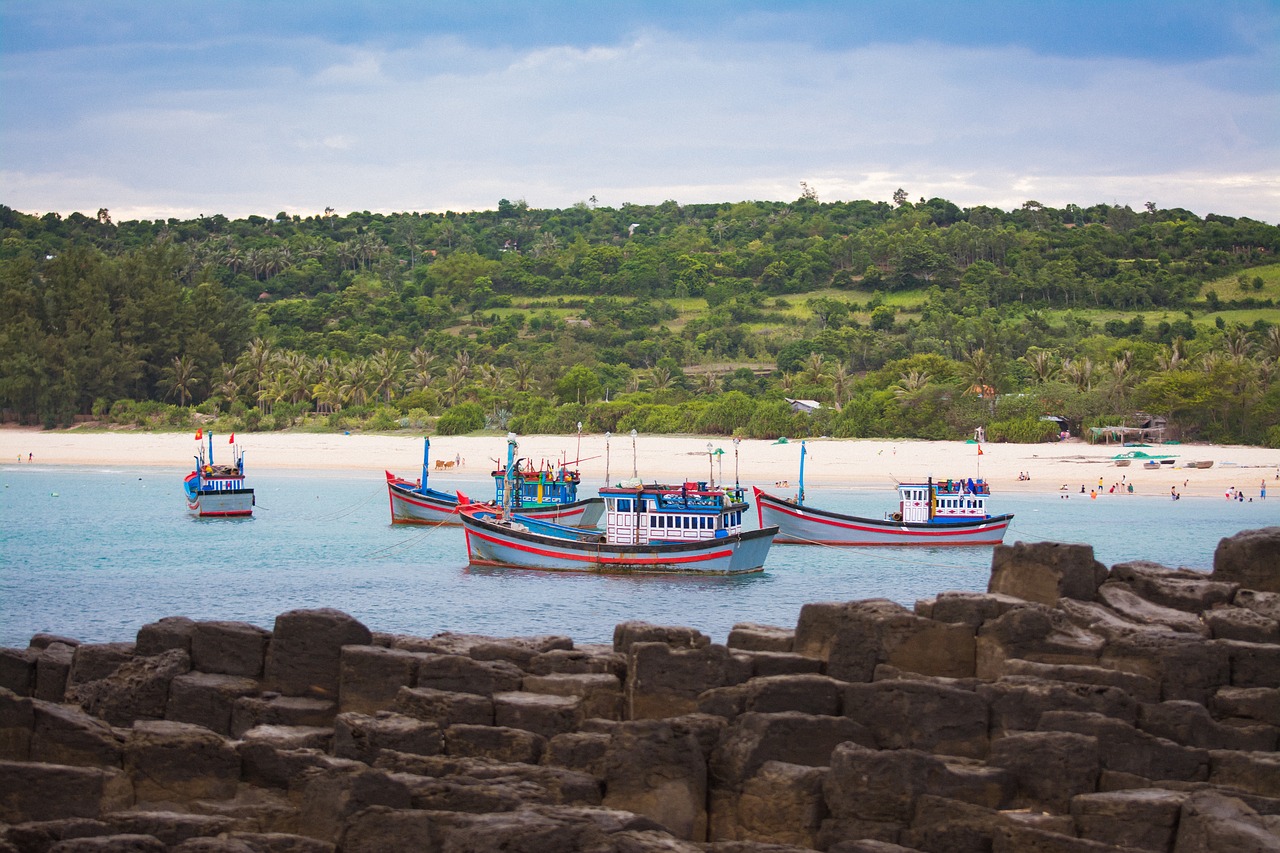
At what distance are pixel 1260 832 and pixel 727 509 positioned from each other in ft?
86.6

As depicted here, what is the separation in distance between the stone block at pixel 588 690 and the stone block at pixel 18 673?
189 inches

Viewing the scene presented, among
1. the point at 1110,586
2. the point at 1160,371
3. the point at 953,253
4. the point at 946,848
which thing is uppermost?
the point at 953,253

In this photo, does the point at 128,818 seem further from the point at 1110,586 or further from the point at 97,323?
the point at 97,323

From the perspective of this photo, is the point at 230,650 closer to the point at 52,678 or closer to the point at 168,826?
the point at 52,678

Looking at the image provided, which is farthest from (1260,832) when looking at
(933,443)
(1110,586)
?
(933,443)

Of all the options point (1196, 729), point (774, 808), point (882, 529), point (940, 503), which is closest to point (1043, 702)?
point (1196, 729)

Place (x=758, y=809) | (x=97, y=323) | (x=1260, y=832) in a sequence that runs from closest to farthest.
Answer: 1. (x=1260, y=832)
2. (x=758, y=809)
3. (x=97, y=323)

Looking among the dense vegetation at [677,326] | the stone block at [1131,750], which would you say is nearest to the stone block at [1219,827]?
the stone block at [1131,750]

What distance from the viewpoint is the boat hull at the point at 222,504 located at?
50312 mm

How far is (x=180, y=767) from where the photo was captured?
1019cm

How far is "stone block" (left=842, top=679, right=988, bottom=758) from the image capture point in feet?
33.9

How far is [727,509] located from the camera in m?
34.5

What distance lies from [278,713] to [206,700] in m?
0.73

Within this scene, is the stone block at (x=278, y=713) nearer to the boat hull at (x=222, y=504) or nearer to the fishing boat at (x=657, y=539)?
the fishing boat at (x=657, y=539)
